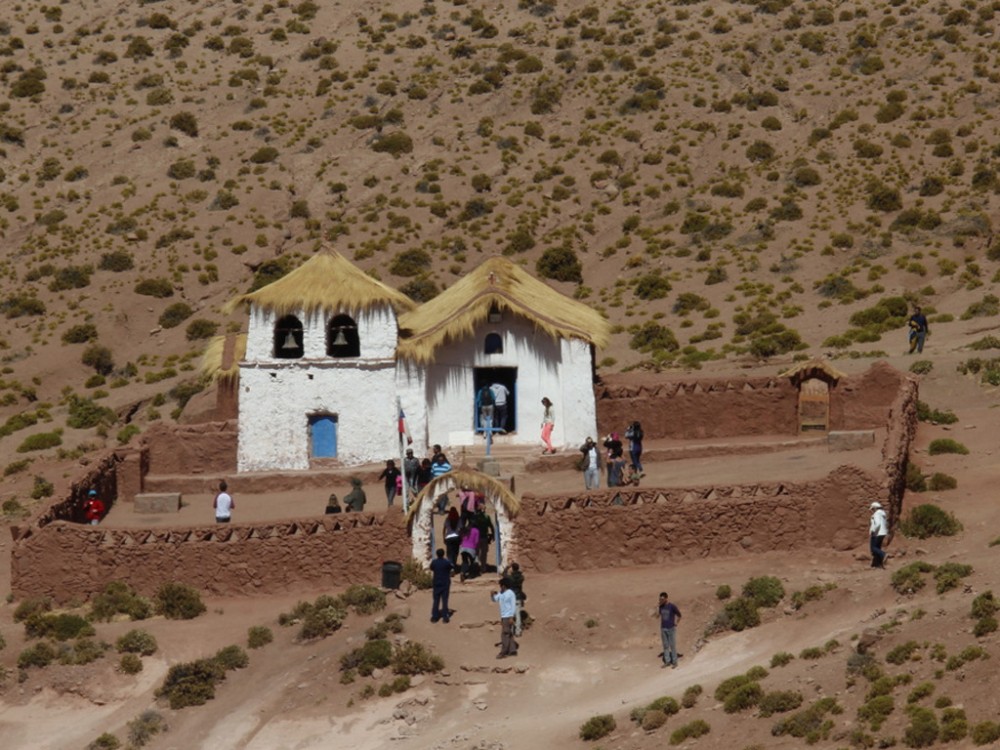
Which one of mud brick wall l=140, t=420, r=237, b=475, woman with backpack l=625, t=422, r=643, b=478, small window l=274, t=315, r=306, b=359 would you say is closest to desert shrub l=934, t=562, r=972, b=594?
woman with backpack l=625, t=422, r=643, b=478

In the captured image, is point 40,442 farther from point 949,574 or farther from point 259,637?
point 949,574

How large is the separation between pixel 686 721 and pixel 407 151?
6055cm

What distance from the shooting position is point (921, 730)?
79.9 feet

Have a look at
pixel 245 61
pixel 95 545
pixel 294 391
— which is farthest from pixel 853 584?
pixel 245 61

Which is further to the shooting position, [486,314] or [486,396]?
[486,396]

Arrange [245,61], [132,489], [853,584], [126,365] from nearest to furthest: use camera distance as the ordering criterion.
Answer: [853,584], [132,489], [126,365], [245,61]

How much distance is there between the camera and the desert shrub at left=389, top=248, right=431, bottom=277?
75875 millimetres

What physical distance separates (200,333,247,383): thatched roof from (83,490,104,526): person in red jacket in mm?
7212

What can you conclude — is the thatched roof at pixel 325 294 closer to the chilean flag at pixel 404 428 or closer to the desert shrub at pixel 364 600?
the chilean flag at pixel 404 428

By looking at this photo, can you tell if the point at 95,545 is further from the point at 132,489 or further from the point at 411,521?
the point at 132,489

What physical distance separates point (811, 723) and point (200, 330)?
4917cm

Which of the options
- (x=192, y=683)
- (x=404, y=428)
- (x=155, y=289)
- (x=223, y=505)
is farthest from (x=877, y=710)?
(x=155, y=289)

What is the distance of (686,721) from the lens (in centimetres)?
2727

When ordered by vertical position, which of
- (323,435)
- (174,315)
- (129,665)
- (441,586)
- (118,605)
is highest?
(174,315)
